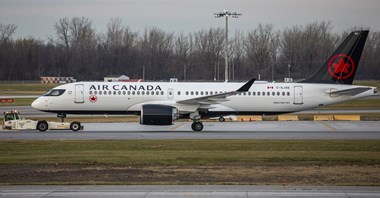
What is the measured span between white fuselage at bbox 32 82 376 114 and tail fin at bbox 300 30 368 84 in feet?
1.76

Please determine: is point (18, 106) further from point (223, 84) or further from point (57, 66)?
point (57, 66)

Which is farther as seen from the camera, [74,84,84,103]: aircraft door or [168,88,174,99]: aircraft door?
[168,88,174,99]: aircraft door

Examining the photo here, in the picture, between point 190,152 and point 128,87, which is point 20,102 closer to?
point 128,87

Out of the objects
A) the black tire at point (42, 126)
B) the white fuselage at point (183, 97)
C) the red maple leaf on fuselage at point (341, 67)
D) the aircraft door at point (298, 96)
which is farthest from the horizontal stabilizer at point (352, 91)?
the black tire at point (42, 126)

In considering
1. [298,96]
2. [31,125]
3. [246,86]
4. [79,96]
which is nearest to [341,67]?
[298,96]

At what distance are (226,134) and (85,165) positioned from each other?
15158 millimetres

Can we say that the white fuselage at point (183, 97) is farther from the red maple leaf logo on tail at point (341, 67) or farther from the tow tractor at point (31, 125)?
the tow tractor at point (31, 125)

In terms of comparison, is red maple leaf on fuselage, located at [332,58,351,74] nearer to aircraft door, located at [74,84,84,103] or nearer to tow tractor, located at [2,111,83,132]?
aircraft door, located at [74,84,84,103]

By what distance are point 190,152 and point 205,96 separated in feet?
36.2

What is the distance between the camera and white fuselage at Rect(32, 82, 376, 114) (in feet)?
134

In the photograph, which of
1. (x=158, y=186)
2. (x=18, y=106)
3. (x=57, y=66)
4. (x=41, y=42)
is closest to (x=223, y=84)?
(x=158, y=186)

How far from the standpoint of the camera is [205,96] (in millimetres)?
39938

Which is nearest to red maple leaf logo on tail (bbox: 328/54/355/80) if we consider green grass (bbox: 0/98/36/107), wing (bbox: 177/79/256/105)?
wing (bbox: 177/79/256/105)

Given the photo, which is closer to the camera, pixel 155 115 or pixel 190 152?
pixel 190 152
